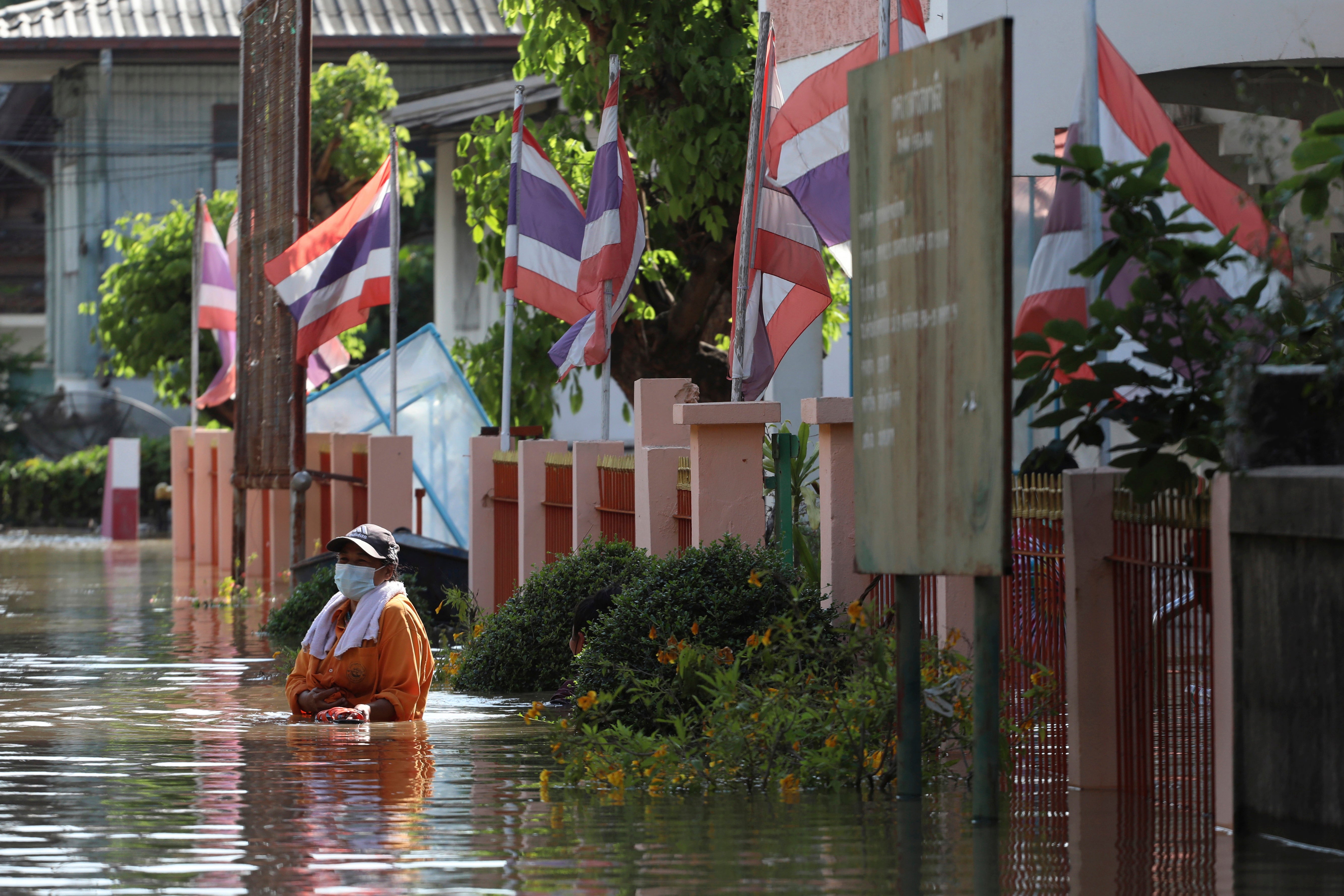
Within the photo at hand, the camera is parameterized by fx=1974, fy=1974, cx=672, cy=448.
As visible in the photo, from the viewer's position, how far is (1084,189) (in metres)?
8.66

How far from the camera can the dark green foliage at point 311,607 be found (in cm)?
1592

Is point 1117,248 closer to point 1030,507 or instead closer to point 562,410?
point 1030,507

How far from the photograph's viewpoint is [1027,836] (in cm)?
696

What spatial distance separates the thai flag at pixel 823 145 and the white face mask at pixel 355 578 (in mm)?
3115

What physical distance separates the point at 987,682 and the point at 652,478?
4911 mm

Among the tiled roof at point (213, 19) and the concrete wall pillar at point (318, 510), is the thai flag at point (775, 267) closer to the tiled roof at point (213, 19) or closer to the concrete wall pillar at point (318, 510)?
the concrete wall pillar at point (318, 510)

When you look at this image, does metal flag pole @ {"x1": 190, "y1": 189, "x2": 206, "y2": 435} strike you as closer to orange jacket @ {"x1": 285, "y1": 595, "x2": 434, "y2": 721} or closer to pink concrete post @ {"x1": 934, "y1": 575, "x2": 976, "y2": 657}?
orange jacket @ {"x1": 285, "y1": 595, "x2": 434, "y2": 721}

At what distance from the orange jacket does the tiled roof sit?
91.9ft

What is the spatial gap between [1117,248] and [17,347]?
142 ft

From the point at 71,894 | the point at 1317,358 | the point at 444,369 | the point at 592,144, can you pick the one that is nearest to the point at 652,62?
the point at 592,144

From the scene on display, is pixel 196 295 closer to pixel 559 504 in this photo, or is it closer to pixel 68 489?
pixel 68 489

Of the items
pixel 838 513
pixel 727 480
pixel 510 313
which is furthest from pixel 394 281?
pixel 838 513

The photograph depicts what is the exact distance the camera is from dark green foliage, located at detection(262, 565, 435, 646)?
1592 cm

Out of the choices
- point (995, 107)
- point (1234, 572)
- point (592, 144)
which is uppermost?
point (592, 144)
